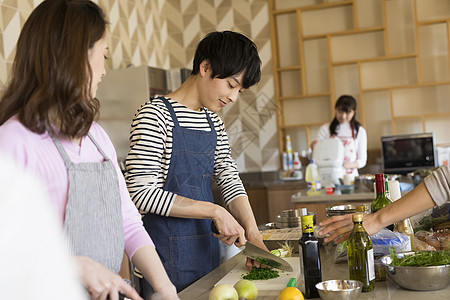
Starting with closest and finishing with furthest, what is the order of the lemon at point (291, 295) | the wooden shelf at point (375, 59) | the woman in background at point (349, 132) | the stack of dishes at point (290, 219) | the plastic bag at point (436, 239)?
the lemon at point (291, 295)
the plastic bag at point (436, 239)
the stack of dishes at point (290, 219)
the woman in background at point (349, 132)
the wooden shelf at point (375, 59)

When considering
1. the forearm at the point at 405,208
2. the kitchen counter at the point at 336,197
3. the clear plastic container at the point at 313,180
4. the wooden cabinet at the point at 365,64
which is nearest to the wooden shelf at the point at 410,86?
the wooden cabinet at the point at 365,64

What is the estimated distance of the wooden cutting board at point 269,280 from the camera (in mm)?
1465

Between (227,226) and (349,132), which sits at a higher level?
(349,132)

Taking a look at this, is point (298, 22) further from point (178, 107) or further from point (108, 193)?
point (108, 193)

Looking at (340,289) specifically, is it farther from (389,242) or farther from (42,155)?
(42,155)

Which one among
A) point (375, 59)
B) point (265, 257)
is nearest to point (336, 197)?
point (265, 257)

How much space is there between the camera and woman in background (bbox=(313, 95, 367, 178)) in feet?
16.0

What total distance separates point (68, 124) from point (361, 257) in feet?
2.53

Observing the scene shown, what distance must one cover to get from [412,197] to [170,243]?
32.4 inches

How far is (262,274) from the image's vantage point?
1553mm

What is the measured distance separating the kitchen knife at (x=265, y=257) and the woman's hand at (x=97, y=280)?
553 millimetres

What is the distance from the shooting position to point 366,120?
5.87 metres

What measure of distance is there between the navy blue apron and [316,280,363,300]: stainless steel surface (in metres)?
0.71

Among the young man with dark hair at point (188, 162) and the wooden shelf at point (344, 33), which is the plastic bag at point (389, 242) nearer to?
the young man with dark hair at point (188, 162)
